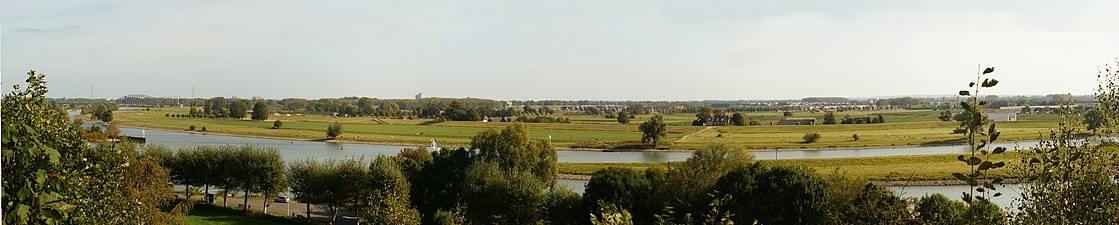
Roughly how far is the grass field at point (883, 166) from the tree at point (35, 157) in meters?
31.6

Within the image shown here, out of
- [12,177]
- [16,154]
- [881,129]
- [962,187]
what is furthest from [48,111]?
[881,129]

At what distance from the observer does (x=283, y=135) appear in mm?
70250

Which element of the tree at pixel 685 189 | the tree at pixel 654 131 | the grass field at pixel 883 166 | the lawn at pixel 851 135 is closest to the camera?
the tree at pixel 685 189

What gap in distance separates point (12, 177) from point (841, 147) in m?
56.1

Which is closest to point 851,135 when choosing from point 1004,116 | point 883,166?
point 883,166

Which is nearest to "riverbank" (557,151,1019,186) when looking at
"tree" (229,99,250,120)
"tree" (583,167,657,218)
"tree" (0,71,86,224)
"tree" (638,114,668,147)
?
"tree" (638,114,668,147)

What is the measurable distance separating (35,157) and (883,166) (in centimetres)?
4179

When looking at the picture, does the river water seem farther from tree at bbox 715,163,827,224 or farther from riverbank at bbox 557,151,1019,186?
tree at bbox 715,163,827,224

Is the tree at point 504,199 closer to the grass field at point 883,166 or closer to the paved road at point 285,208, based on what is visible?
the paved road at point 285,208

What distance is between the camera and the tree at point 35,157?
3547 millimetres

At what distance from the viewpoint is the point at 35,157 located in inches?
175

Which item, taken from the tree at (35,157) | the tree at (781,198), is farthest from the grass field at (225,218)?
the tree at (35,157)

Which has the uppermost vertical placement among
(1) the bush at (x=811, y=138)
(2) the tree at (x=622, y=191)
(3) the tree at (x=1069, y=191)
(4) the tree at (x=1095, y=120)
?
(4) the tree at (x=1095, y=120)

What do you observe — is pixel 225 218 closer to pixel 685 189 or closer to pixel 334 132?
pixel 685 189
